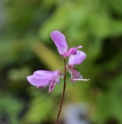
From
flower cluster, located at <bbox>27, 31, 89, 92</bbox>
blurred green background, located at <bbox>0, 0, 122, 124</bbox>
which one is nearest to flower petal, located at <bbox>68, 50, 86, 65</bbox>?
flower cluster, located at <bbox>27, 31, 89, 92</bbox>

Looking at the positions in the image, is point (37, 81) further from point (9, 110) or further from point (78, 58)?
point (9, 110)

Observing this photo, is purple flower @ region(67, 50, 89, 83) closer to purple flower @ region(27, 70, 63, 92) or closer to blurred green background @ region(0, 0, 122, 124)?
purple flower @ region(27, 70, 63, 92)

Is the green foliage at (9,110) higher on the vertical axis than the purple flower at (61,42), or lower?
lower

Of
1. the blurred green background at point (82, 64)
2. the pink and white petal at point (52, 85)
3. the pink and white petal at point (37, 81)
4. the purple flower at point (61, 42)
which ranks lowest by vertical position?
the blurred green background at point (82, 64)

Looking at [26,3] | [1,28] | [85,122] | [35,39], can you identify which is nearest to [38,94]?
[85,122]

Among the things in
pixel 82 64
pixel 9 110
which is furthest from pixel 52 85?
pixel 82 64

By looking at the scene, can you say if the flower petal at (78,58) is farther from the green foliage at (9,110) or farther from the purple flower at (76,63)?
the green foliage at (9,110)

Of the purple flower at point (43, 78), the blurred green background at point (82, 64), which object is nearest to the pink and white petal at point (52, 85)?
the purple flower at point (43, 78)
